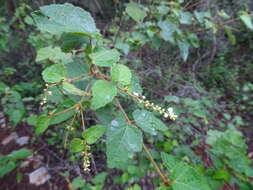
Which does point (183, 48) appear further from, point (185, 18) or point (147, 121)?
point (147, 121)

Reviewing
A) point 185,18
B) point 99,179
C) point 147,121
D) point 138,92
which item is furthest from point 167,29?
point 99,179

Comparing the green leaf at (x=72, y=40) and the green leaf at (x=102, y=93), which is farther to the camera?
the green leaf at (x=72, y=40)

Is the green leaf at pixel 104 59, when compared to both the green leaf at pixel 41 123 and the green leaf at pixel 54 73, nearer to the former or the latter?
the green leaf at pixel 54 73

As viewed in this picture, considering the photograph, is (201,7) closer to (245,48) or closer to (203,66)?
(203,66)

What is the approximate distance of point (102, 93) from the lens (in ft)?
1.71

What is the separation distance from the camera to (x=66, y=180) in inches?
67.2

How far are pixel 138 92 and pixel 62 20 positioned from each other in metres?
0.33

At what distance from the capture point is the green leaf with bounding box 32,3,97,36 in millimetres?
553

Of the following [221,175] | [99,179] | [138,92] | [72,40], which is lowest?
[99,179]

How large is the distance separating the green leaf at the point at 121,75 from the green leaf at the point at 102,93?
0.07 ft

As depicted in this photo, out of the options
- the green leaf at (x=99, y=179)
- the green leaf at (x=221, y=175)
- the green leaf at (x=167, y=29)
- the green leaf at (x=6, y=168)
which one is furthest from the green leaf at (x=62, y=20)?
the green leaf at (x=99, y=179)

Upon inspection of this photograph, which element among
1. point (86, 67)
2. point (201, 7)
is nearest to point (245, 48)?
point (201, 7)

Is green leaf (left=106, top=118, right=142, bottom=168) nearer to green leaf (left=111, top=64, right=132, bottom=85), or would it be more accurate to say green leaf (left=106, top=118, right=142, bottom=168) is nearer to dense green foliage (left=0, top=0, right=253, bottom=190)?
dense green foliage (left=0, top=0, right=253, bottom=190)

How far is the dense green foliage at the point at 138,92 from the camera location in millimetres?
556
